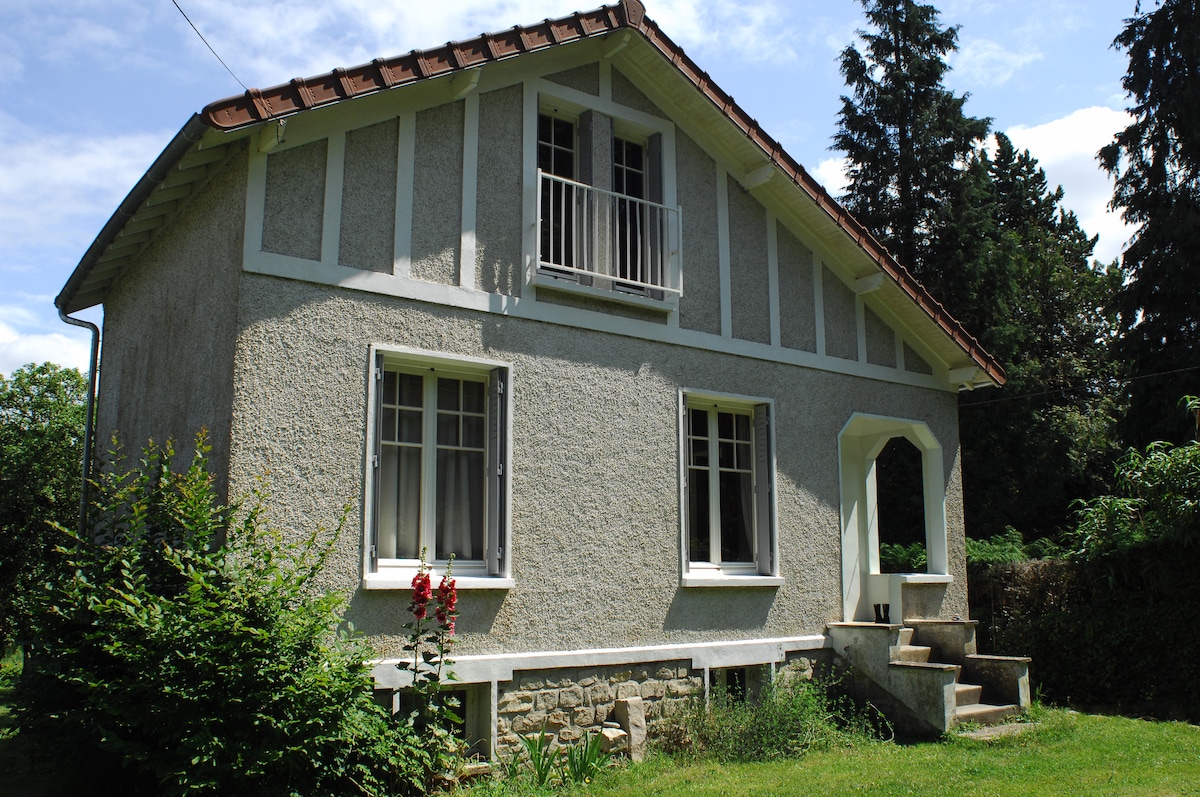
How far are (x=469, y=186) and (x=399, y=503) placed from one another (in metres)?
2.66

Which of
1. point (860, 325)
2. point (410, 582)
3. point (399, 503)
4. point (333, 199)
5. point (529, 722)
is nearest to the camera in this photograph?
point (410, 582)

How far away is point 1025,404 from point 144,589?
20.1 meters

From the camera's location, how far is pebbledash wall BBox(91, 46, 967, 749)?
23.5 feet

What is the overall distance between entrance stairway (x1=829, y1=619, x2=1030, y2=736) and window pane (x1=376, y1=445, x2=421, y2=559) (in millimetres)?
4670

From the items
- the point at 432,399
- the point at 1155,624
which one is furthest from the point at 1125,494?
the point at 432,399

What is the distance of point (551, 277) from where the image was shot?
8.55m

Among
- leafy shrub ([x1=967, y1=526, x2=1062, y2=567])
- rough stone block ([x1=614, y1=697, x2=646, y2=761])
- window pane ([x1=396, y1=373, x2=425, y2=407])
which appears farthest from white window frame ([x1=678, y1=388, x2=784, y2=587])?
leafy shrub ([x1=967, y1=526, x2=1062, y2=567])

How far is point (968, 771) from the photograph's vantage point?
782 centimetres

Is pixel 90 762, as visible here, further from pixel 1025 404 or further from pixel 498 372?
pixel 1025 404

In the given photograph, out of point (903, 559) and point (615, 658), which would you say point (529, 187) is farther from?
point (903, 559)

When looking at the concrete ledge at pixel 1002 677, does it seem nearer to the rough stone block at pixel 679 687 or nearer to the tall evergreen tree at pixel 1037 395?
the rough stone block at pixel 679 687

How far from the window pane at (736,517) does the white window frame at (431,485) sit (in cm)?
274

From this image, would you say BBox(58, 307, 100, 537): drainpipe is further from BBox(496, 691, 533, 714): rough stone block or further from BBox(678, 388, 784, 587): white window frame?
BBox(678, 388, 784, 587): white window frame

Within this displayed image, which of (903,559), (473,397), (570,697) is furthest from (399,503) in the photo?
(903,559)
